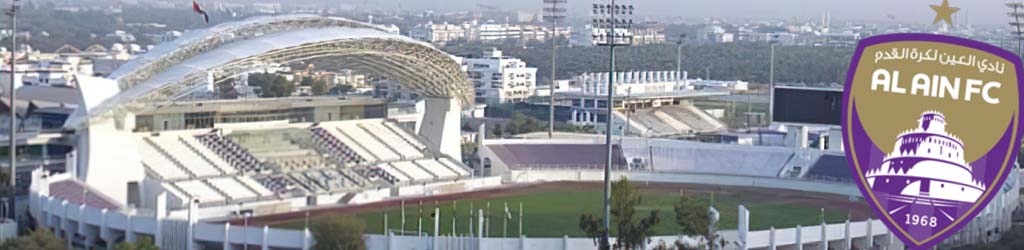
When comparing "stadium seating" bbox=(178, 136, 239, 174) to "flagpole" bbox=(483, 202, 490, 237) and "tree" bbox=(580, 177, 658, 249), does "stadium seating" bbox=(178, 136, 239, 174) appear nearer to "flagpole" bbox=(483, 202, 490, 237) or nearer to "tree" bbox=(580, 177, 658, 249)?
"flagpole" bbox=(483, 202, 490, 237)

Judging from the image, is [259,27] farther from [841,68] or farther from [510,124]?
[841,68]

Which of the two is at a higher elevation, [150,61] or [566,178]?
[150,61]

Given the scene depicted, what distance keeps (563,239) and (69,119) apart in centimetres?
1045

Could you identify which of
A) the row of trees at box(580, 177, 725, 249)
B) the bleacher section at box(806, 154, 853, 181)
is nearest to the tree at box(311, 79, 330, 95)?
the bleacher section at box(806, 154, 853, 181)

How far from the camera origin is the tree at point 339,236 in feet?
81.9

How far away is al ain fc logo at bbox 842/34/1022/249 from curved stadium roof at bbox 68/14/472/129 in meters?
14.7

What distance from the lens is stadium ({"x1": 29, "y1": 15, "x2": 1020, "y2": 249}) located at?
2869 centimetres

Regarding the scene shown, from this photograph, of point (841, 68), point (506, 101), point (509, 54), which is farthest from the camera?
point (509, 54)

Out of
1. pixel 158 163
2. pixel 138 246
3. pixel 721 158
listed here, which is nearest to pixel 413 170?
pixel 158 163

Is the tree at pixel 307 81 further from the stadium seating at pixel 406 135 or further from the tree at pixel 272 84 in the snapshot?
the stadium seating at pixel 406 135

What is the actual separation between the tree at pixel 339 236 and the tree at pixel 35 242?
13.7 feet

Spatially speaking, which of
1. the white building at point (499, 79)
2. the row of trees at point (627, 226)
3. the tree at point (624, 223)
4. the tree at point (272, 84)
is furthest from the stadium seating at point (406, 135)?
the white building at point (499, 79)

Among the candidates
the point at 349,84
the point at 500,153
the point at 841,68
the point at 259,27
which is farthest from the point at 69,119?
the point at 841,68

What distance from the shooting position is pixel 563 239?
26781 millimetres
